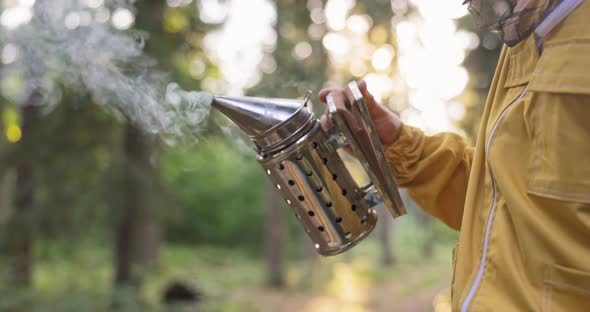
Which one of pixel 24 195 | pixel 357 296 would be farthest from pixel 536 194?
pixel 357 296

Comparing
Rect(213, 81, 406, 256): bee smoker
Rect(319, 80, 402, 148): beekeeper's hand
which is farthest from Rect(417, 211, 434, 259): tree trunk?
Rect(213, 81, 406, 256): bee smoker

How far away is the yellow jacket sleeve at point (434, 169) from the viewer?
150 centimetres

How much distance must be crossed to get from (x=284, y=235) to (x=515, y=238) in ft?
42.9

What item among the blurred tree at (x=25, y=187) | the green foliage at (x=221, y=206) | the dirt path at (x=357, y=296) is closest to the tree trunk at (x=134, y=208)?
the blurred tree at (x=25, y=187)

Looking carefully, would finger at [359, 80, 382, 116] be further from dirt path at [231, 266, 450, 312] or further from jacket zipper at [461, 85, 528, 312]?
dirt path at [231, 266, 450, 312]

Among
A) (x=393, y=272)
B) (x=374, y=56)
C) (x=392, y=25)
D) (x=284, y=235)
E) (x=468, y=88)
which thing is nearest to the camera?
(x=392, y=25)

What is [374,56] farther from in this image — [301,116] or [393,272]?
[393,272]

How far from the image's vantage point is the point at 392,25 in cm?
489

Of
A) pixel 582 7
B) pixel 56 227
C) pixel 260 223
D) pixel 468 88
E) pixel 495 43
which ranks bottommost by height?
pixel 260 223

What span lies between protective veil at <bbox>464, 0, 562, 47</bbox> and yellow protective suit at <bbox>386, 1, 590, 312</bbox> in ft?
0.10

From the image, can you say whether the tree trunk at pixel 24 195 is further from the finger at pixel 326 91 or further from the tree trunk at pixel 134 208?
the finger at pixel 326 91

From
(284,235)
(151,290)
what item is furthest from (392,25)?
(284,235)

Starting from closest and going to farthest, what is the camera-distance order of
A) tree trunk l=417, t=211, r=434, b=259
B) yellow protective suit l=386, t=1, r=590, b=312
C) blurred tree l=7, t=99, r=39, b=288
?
yellow protective suit l=386, t=1, r=590, b=312 < blurred tree l=7, t=99, r=39, b=288 < tree trunk l=417, t=211, r=434, b=259

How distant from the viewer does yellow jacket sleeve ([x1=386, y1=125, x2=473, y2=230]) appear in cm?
150
